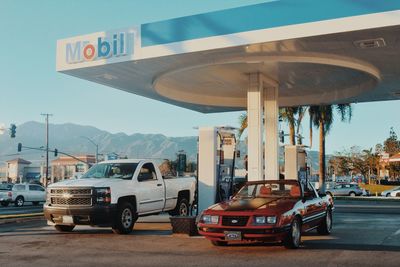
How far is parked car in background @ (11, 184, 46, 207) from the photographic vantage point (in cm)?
3528

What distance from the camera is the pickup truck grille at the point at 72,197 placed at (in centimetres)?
1330

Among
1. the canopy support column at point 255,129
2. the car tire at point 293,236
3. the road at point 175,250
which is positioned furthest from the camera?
the canopy support column at point 255,129

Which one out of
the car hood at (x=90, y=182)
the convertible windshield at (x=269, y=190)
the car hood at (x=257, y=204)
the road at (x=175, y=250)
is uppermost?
the car hood at (x=90, y=182)

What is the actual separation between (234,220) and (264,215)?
24.0 inches

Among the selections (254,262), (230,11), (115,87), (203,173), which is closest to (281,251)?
(254,262)

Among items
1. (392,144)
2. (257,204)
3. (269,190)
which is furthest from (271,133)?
(392,144)

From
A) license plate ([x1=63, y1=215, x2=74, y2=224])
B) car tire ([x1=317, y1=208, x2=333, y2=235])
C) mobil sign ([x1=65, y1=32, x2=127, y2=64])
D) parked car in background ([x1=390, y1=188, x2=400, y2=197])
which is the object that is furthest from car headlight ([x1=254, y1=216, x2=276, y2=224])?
parked car in background ([x1=390, y1=188, x2=400, y2=197])

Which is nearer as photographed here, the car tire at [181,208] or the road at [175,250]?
the road at [175,250]

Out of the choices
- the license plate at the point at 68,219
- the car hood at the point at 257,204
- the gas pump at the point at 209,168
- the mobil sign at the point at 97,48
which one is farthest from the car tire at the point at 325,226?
the mobil sign at the point at 97,48

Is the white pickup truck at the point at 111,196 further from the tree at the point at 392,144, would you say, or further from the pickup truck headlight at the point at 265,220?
the tree at the point at 392,144

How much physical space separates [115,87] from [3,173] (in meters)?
174

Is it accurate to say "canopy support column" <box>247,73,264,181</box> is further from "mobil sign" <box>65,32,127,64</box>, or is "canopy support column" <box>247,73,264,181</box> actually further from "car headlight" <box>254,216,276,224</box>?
"car headlight" <box>254,216,276,224</box>

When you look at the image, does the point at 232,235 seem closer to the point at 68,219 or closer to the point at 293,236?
the point at 293,236

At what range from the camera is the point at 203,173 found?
15.4 m
